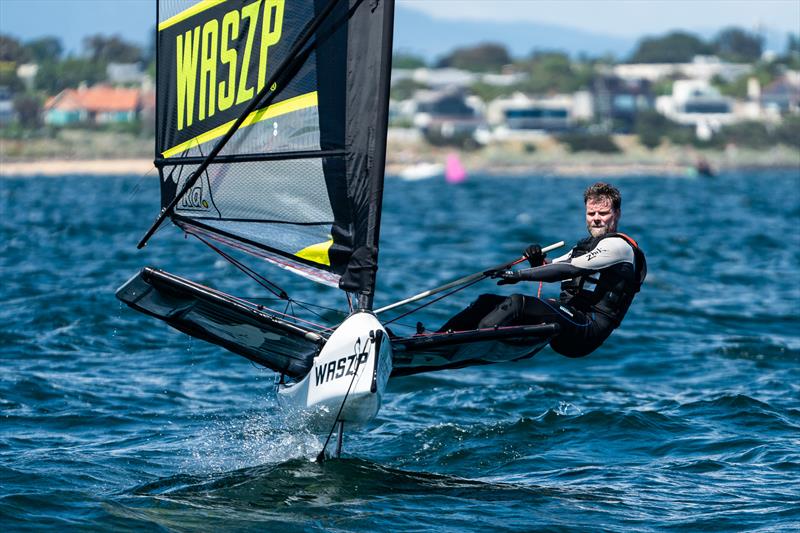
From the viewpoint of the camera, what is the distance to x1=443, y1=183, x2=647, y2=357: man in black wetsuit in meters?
6.73

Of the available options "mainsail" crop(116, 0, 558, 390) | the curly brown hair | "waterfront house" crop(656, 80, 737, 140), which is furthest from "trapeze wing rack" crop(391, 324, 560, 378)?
"waterfront house" crop(656, 80, 737, 140)

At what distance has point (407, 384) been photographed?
10109 mm

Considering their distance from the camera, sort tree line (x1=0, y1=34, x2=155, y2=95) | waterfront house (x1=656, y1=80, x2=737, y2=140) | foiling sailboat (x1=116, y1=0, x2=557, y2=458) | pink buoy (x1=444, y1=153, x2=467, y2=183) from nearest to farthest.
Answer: foiling sailboat (x1=116, y1=0, x2=557, y2=458)
tree line (x1=0, y1=34, x2=155, y2=95)
pink buoy (x1=444, y1=153, x2=467, y2=183)
waterfront house (x1=656, y1=80, x2=737, y2=140)

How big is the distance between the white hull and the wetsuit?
2.56ft

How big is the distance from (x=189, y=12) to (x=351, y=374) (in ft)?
8.49

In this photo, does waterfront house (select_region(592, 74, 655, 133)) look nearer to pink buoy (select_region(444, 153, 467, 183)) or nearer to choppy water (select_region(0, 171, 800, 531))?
pink buoy (select_region(444, 153, 467, 183))

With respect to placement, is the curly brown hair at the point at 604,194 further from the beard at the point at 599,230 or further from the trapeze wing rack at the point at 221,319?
the trapeze wing rack at the point at 221,319

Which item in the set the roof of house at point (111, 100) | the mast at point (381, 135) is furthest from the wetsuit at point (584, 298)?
the roof of house at point (111, 100)

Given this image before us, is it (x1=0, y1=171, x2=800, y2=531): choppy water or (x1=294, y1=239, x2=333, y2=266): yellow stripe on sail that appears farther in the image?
(x1=294, y1=239, x2=333, y2=266): yellow stripe on sail

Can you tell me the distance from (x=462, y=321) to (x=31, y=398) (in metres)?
3.72

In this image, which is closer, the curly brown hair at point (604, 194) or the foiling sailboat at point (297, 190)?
the foiling sailboat at point (297, 190)

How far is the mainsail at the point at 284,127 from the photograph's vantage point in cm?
669

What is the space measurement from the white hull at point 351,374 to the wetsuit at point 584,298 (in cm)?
78

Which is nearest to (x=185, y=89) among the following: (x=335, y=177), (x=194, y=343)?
(x=335, y=177)
